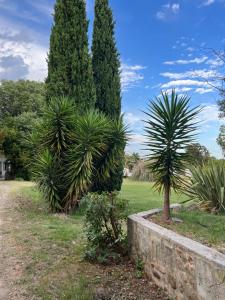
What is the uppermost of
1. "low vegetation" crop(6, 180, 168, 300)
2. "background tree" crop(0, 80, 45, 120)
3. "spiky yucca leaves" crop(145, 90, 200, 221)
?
"background tree" crop(0, 80, 45, 120)

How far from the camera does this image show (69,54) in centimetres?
1177

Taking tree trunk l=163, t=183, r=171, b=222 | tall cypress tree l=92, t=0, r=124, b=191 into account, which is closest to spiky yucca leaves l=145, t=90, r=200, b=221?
tree trunk l=163, t=183, r=171, b=222

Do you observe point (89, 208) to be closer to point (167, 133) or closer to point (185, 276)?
point (167, 133)

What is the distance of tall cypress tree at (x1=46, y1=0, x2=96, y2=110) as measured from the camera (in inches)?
463

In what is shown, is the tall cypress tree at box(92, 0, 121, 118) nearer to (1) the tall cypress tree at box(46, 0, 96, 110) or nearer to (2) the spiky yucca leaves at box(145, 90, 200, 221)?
(1) the tall cypress tree at box(46, 0, 96, 110)

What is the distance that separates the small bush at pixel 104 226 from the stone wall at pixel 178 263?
1.12ft

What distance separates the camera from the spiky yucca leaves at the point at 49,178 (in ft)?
32.4

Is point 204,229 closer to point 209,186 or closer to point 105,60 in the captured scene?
point 209,186

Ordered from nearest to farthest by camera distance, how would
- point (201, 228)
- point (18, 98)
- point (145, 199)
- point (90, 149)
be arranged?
point (201, 228)
point (90, 149)
point (145, 199)
point (18, 98)

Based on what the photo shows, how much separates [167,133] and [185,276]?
2521 millimetres

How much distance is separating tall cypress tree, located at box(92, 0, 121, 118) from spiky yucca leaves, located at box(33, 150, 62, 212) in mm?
5159

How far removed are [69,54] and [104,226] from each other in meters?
7.51

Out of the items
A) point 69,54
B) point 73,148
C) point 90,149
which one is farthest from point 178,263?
point 69,54

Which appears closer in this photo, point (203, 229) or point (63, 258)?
point (203, 229)
